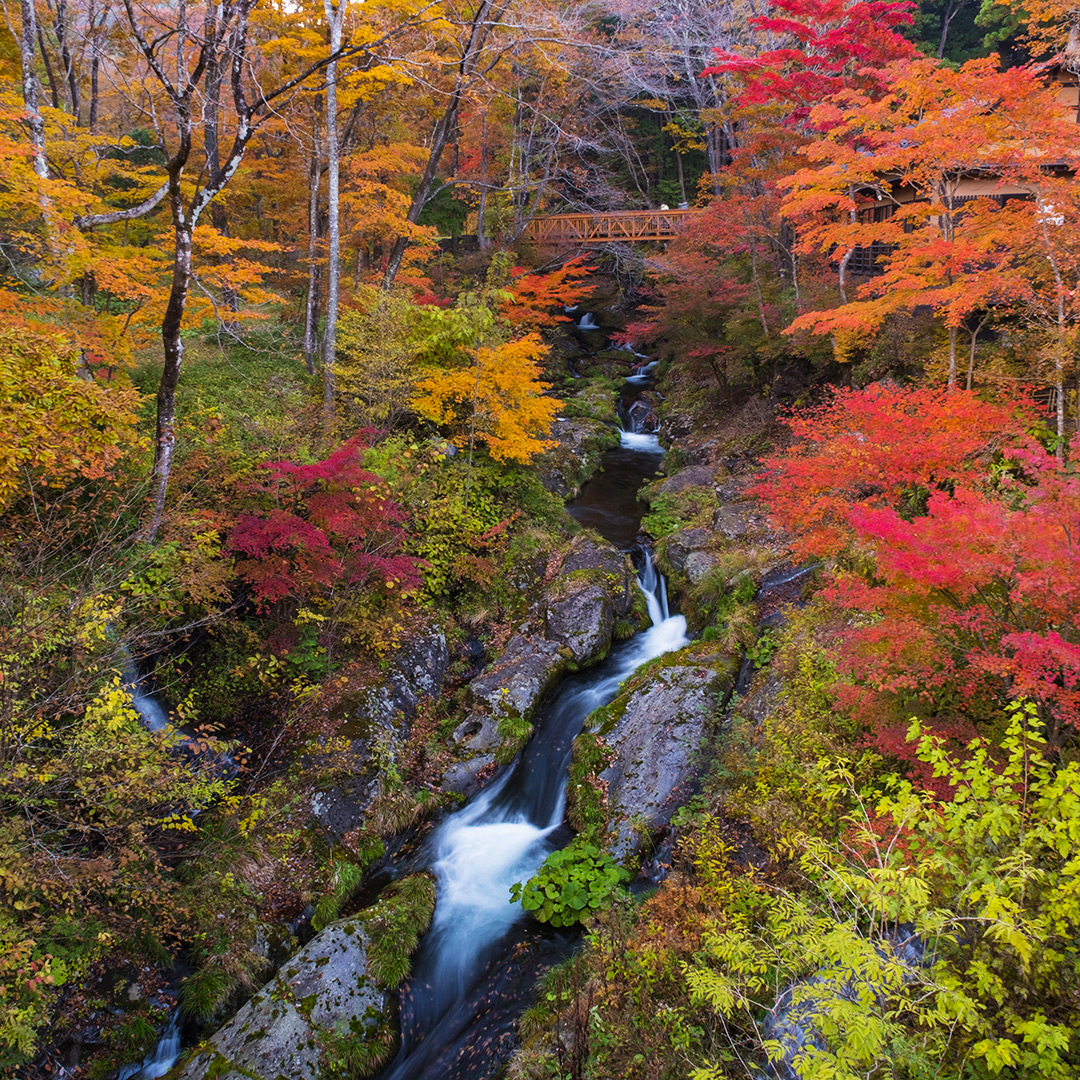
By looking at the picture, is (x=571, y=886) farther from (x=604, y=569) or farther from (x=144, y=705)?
(x=604, y=569)

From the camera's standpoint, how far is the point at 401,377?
11.9 m

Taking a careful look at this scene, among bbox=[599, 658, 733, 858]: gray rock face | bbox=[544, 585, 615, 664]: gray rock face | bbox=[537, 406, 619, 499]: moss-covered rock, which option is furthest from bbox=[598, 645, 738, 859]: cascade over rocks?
bbox=[537, 406, 619, 499]: moss-covered rock

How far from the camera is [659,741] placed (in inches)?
332

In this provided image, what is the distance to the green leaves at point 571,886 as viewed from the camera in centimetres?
687

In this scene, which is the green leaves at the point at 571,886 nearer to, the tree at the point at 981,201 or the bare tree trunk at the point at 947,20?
the tree at the point at 981,201

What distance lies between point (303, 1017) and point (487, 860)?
2.74m

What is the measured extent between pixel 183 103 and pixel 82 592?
5128 millimetres

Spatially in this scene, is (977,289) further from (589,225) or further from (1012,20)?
(1012,20)

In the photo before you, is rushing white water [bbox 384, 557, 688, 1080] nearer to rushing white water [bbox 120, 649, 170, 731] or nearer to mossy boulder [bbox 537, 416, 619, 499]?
rushing white water [bbox 120, 649, 170, 731]

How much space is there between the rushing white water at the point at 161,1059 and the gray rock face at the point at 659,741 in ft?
16.1

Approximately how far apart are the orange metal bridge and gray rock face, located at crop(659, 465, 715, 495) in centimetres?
1008

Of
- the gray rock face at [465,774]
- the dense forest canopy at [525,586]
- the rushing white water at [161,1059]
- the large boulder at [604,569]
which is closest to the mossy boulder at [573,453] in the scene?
the dense forest canopy at [525,586]

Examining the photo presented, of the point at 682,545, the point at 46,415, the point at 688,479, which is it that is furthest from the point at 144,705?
the point at 688,479

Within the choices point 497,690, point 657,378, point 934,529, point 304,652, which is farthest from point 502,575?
point 657,378
